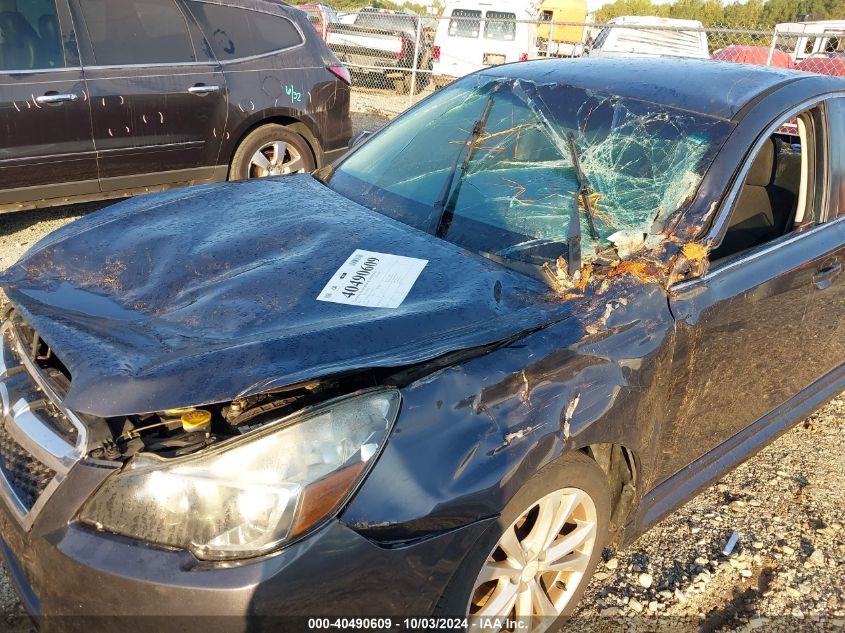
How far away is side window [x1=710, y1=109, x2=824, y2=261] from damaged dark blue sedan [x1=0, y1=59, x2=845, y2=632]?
0.02 m

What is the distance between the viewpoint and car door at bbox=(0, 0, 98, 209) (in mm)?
4770

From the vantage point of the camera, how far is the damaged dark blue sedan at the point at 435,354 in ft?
5.09

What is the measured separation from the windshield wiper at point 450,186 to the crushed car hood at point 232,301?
12cm

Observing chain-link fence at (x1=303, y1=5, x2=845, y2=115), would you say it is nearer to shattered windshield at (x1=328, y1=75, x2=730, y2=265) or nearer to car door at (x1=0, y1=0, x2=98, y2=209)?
car door at (x1=0, y1=0, x2=98, y2=209)

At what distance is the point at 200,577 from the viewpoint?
148 cm

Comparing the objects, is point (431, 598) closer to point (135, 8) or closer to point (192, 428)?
point (192, 428)

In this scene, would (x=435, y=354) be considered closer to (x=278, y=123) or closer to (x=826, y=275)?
(x=826, y=275)

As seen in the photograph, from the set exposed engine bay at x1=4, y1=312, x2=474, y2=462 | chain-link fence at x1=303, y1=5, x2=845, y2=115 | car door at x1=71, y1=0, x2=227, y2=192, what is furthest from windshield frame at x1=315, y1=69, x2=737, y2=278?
chain-link fence at x1=303, y1=5, x2=845, y2=115

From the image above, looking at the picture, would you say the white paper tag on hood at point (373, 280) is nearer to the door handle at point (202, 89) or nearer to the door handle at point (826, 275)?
the door handle at point (826, 275)

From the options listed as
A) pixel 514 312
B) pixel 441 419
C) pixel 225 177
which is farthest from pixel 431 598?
pixel 225 177

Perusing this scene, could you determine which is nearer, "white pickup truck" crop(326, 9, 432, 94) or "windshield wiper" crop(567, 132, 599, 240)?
"windshield wiper" crop(567, 132, 599, 240)

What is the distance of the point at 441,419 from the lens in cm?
168

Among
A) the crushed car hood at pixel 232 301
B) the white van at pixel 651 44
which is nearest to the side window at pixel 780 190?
the crushed car hood at pixel 232 301

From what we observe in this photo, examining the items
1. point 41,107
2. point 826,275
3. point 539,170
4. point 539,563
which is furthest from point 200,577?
point 41,107
